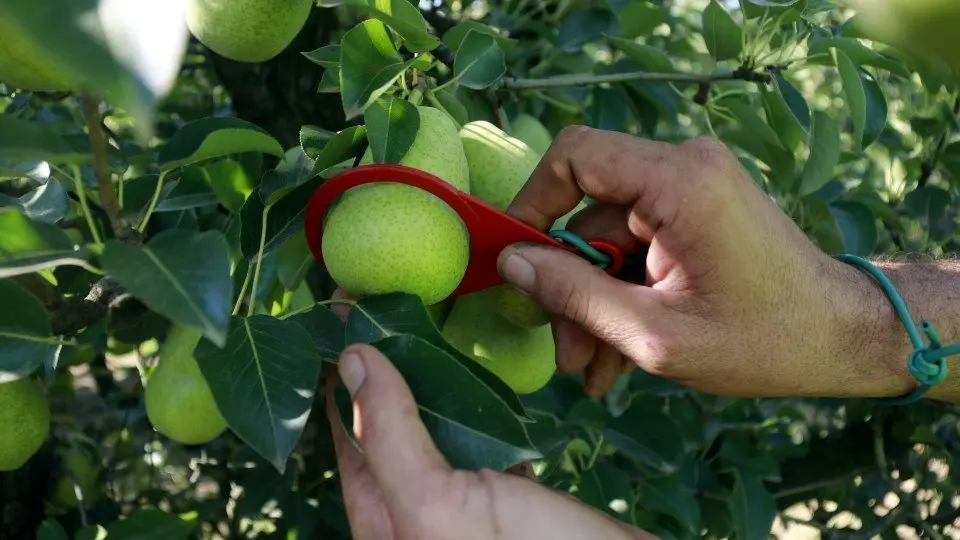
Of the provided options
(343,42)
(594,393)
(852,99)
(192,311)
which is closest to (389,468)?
(192,311)

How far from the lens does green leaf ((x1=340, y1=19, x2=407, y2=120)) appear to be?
84 cm

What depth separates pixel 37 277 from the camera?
912mm

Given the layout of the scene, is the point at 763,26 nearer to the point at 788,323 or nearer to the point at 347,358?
the point at 788,323

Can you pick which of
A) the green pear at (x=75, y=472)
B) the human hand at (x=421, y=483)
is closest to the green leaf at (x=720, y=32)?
the human hand at (x=421, y=483)

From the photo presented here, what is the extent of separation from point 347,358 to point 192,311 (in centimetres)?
22

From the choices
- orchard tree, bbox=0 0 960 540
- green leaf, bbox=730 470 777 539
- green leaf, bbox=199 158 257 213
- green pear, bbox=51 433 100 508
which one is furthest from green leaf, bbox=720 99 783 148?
green pear, bbox=51 433 100 508

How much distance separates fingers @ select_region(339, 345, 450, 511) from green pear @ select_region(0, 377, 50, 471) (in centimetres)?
46

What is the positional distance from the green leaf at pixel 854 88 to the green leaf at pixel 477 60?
0.54m

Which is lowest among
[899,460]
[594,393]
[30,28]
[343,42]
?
[899,460]

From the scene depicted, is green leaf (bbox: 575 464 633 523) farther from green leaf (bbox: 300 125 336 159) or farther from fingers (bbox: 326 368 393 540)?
green leaf (bbox: 300 125 336 159)

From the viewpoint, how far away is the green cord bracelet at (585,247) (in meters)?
1.01

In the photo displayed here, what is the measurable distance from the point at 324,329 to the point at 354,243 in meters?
0.11

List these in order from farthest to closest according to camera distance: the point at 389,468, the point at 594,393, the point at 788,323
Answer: the point at 594,393, the point at 788,323, the point at 389,468

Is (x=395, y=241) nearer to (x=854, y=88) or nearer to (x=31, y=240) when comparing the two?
(x=31, y=240)
